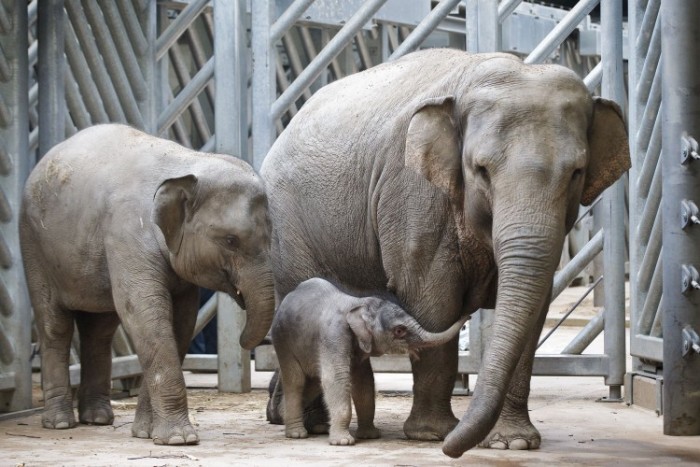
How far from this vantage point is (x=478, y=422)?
6.19 metres

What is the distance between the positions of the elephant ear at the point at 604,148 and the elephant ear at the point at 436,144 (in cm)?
66

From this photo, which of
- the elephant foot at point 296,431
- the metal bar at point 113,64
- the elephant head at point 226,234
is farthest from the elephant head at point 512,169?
the metal bar at point 113,64

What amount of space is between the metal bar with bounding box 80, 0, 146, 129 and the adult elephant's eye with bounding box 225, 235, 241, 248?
3.36 m

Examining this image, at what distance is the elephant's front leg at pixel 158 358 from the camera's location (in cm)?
769

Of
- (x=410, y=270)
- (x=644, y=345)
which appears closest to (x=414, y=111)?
(x=410, y=270)

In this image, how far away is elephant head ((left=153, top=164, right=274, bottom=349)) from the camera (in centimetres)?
773

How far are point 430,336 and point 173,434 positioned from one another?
57.6 inches

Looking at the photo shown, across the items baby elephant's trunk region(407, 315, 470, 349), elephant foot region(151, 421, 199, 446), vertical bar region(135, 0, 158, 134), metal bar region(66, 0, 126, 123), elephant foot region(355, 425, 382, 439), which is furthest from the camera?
vertical bar region(135, 0, 158, 134)

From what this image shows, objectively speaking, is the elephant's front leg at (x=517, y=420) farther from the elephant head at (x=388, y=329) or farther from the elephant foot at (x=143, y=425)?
the elephant foot at (x=143, y=425)

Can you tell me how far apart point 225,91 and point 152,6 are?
960mm

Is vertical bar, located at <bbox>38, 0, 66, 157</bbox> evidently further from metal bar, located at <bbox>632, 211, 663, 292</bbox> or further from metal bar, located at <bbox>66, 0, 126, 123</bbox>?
metal bar, located at <bbox>632, 211, 663, 292</bbox>

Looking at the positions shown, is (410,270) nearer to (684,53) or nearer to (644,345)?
(684,53)

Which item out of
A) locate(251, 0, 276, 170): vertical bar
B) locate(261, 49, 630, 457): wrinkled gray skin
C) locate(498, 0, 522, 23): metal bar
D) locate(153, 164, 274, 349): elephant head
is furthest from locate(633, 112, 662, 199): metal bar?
locate(153, 164, 274, 349): elephant head

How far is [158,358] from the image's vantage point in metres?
7.71
